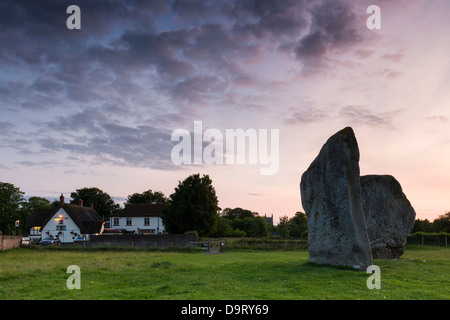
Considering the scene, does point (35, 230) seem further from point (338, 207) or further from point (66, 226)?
point (338, 207)

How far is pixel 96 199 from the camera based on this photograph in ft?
354

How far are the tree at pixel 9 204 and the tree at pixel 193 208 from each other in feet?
143

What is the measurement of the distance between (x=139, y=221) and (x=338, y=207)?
65.7m

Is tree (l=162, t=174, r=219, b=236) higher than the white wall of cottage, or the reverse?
tree (l=162, t=174, r=219, b=236)

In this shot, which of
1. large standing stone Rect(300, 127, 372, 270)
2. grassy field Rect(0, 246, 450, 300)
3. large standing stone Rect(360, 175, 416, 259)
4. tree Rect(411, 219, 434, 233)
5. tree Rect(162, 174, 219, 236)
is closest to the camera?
grassy field Rect(0, 246, 450, 300)

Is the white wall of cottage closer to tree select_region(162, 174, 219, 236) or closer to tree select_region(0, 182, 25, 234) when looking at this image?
tree select_region(162, 174, 219, 236)

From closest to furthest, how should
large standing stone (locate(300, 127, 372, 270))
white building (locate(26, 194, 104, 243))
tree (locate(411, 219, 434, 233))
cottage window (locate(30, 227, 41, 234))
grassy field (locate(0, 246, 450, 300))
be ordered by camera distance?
grassy field (locate(0, 246, 450, 300)) < large standing stone (locate(300, 127, 372, 270)) < tree (locate(411, 219, 434, 233)) < white building (locate(26, 194, 104, 243)) < cottage window (locate(30, 227, 41, 234))

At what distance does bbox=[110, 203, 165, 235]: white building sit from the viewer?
7831cm

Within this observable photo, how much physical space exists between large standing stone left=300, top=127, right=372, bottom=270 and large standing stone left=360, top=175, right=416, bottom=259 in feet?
29.8

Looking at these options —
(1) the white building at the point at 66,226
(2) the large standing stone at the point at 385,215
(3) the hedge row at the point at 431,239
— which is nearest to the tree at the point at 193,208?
(1) the white building at the point at 66,226

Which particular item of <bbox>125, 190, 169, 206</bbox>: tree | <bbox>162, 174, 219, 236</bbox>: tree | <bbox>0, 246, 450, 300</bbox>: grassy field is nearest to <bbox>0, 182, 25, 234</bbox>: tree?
<bbox>125, 190, 169, 206</bbox>: tree

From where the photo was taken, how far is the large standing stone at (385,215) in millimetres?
27328

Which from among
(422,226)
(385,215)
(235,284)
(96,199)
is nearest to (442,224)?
(422,226)
